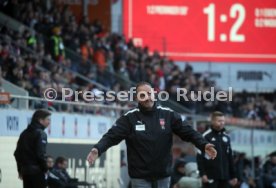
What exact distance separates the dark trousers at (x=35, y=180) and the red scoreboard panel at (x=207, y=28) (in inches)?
751

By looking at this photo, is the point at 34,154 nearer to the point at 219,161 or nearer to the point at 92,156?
the point at 219,161

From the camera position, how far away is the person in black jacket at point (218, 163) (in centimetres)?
1423

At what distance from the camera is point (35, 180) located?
13391mm

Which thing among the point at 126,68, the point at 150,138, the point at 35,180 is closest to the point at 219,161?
the point at 35,180

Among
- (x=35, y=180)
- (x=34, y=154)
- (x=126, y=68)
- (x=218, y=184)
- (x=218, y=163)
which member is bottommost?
(x=218, y=184)

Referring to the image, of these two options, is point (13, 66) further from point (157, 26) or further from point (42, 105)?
point (157, 26)

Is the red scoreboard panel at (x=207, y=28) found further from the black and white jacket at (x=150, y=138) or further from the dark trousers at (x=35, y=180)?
the black and white jacket at (x=150, y=138)

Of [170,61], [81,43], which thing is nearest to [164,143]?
[81,43]

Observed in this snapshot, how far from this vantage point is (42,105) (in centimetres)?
1647

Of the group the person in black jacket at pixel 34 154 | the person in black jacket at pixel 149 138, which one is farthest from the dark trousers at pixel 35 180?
the person in black jacket at pixel 149 138

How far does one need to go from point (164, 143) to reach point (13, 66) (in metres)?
9.50

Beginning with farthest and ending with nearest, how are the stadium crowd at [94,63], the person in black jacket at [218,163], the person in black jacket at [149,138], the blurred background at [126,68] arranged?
the stadium crowd at [94,63] < the blurred background at [126,68] < the person in black jacket at [218,163] < the person in black jacket at [149,138]

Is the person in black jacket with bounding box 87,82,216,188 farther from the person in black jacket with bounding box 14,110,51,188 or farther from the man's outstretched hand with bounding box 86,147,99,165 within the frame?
the person in black jacket with bounding box 14,110,51,188

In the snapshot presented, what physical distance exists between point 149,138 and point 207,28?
76.2 ft
